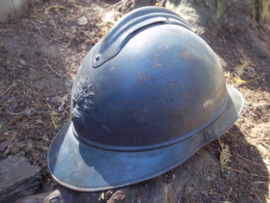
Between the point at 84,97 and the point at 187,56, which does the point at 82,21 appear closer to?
the point at 84,97

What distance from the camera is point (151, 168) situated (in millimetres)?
1667

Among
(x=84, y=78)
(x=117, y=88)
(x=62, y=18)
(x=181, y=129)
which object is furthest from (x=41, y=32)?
(x=181, y=129)

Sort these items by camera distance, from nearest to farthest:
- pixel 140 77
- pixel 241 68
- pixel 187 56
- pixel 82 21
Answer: pixel 140 77 → pixel 187 56 → pixel 241 68 → pixel 82 21

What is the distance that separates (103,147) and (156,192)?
19.7 inches

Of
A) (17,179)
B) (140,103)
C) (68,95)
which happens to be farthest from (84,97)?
(68,95)

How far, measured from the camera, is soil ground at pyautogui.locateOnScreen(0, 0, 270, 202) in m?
2.05

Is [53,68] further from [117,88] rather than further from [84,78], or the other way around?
[117,88]

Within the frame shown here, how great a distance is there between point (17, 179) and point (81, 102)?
918 millimetres

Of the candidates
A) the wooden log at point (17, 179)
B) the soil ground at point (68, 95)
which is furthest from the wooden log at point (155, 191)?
the wooden log at point (17, 179)

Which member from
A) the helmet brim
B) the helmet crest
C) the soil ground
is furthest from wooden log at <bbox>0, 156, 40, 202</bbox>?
the helmet crest

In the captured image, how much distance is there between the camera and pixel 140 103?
1.58m

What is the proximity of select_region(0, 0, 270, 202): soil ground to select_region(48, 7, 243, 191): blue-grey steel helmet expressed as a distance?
1.20 feet

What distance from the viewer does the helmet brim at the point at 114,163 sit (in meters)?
1.66

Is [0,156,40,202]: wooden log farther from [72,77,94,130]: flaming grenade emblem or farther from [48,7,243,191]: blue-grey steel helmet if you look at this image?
[72,77,94,130]: flaming grenade emblem
